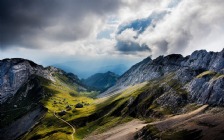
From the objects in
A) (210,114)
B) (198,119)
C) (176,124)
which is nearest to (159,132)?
(176,124)

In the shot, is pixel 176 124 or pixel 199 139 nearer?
pixel 199 139

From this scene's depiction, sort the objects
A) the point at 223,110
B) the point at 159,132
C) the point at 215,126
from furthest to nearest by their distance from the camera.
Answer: the point at 223,110
the point at 159,132
the point at 215,126

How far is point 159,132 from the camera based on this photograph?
600 feet

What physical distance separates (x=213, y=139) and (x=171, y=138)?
29508 mm

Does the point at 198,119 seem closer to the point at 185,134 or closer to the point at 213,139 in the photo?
the point at 185,134

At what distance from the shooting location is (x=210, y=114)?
639ft

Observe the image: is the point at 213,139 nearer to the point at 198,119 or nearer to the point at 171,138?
the point at 171,138

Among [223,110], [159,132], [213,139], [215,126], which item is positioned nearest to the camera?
[213,139]

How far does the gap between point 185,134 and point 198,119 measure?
2694 cm

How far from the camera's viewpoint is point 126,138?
197375 mm

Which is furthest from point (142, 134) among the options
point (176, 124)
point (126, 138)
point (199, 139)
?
point (199, 139)

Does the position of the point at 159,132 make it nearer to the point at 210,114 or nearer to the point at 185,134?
the point at 185,134

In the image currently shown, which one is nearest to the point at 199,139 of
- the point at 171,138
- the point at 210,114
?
the point at 171,138

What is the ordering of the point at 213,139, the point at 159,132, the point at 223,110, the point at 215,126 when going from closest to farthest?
1. the point at 213,139
2. the point at 215,126
3. the point at 159,132
4. the point at 223,110
